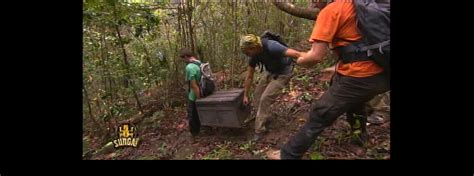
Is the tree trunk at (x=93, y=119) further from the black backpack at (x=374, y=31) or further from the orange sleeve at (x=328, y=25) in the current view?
the black backpack at (x=374, y=31)

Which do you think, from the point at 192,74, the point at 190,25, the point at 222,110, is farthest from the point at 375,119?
the point at 190,25

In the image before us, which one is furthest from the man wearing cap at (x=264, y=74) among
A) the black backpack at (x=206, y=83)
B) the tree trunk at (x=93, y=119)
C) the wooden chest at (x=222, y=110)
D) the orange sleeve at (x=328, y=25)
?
the tree trunk at (x=93, y=119)

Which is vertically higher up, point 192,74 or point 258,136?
point 192,74

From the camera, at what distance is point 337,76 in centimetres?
246

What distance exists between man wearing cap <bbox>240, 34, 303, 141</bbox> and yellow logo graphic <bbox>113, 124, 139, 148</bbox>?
2.98 ft

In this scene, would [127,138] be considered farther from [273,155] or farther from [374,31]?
[374,31]

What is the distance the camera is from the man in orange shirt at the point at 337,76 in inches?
88.6

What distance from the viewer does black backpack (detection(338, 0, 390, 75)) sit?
222 centimetres

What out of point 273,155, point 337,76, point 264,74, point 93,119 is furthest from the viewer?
point 264,74

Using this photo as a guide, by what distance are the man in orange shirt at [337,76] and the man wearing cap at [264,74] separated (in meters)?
0.57

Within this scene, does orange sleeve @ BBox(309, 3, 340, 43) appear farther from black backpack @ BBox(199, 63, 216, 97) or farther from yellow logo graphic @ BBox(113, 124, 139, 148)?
yellow logo graphic @ BBox(113, 124, 139, 148)

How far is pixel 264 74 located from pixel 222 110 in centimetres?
53

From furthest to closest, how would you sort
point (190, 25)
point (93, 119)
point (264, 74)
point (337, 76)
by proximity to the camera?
point (190, 25) < point (264, 74) < point (93, 119) < point (337, 76)
